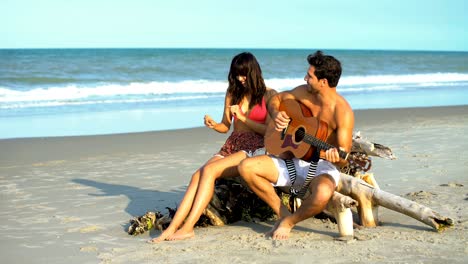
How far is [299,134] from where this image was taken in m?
5.32

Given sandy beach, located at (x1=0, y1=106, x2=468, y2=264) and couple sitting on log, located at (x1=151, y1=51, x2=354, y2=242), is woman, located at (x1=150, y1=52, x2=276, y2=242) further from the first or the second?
sandy beach, located at (x1=0, y1=106, x2=468, y2=264)

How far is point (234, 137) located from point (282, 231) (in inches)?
41.2

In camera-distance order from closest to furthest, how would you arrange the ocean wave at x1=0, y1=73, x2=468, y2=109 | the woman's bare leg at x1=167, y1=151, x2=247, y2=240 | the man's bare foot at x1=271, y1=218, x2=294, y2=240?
the man's bare foot at x1=271, y1=218, x2=294, y2=240 < the woman's bare leg at x1=167, y1=151, x2=247, y2=240 < the ocean wave at x1=0, y1=73, x2=468, y2=109

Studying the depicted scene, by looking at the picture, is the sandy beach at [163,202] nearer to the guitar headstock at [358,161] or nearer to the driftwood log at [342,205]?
the driftwood log at [342,205]

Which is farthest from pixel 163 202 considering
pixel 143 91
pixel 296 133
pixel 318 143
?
pixel 143 91

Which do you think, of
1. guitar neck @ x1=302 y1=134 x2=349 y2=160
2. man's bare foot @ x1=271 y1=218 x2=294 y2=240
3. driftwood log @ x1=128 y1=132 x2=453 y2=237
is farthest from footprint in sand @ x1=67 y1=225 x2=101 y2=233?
guitar neck @ x1=302 y1=134 x2=349 y2=160

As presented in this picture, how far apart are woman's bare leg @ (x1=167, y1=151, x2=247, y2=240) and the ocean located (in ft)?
23.5

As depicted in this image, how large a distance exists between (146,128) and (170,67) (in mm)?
21937

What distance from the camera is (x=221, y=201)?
593 centimetres

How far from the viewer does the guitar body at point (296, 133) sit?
520 centimetres

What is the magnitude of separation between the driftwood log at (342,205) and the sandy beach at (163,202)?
11 cm

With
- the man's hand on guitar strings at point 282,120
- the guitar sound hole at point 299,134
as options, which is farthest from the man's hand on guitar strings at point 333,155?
the man's hand on guitar strings at point 282,120

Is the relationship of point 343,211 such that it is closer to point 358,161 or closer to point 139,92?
point 358,161

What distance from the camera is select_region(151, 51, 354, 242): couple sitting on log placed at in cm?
516
